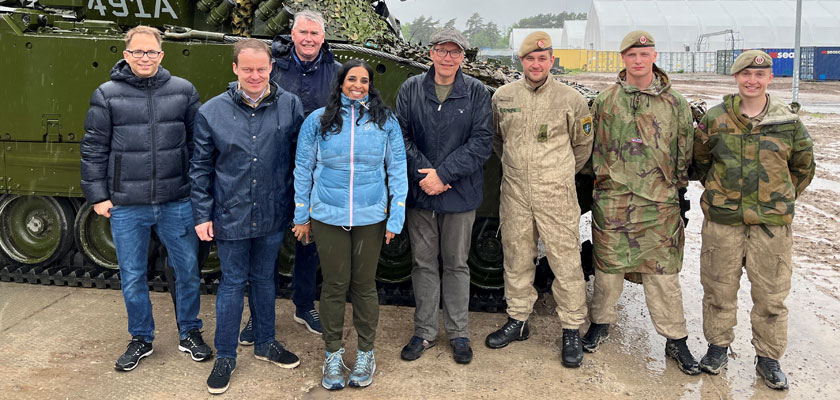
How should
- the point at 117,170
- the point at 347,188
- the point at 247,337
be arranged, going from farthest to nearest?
the point at 247,337 < the point at 117,170 < the point at 347,188

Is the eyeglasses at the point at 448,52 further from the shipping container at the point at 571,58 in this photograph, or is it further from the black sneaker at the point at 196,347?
the shipping container at the point at 571,58

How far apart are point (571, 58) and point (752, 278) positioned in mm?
52203

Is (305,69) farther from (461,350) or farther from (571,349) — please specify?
(571,349)

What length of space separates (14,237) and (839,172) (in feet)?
38.2

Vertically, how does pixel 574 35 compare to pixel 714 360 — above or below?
above

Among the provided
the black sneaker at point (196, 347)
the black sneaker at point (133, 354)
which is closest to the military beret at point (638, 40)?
the black sneaker at point (196, 347)

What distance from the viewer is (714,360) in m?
4.62

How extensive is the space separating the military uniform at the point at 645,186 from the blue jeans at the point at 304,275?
2.04 meters

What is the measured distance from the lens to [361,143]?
4.19 metres

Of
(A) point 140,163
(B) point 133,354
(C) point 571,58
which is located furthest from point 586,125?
(C) point 571,58

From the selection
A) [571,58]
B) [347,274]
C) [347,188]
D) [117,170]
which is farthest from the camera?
[571,58]

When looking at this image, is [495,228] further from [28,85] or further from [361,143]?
[28,85]

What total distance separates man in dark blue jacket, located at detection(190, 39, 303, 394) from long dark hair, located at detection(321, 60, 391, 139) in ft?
1.14

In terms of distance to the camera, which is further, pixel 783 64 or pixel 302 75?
pixel 783 64
